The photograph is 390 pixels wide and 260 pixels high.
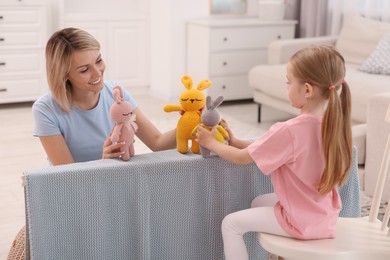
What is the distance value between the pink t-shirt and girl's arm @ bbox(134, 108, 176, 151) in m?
0.56

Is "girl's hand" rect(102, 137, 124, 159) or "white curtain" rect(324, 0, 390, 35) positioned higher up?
"white curtain" rect(324, 0, 390, 35)

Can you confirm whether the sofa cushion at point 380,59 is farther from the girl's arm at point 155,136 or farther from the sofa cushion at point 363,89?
the girl's arm at point 155,136

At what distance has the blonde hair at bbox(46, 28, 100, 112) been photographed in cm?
219

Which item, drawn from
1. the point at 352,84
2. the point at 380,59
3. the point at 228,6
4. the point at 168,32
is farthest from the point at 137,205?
the point at 228,6

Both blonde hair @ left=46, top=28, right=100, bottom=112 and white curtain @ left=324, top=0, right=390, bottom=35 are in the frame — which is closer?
blonde hair @ left=46, top=28, right=100, bottom=112

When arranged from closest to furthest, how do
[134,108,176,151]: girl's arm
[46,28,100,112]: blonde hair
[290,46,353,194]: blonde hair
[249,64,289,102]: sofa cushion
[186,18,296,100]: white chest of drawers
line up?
[290,46,353,194]: blonde hair < [46,28,100,112]: blonde hair < [134,108,176,151]: girl's arm < [249,64,289,102]: sofa cushion < [186,18,296,100]: white chest of drawers

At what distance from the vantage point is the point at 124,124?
2027 millimetres

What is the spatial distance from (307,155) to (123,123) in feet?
1.83

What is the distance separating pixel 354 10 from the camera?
5434 mm

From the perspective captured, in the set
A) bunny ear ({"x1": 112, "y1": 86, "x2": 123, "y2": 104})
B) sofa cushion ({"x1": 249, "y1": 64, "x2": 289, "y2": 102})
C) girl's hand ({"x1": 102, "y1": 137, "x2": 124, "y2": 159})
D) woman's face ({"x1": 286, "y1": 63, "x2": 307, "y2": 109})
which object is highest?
woman's face ({"x1": 286, "y1": 63, "x2": 307, "y2": 109})

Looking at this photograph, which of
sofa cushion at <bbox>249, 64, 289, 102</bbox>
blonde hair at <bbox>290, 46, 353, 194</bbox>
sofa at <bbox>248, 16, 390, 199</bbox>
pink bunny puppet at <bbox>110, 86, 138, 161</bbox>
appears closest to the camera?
blonde hair at <bbox>290, 46, 353, 194</bbox>

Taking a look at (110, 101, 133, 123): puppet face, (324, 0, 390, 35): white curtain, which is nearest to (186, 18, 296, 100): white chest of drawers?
(324, 0, 390, 35): white curtain

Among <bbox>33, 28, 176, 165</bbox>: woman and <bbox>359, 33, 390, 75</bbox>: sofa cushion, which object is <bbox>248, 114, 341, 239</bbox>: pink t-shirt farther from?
<bbox>359, 33, 390, 75</bbox>: sofa cushion

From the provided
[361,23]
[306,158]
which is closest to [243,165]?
[306,158]
